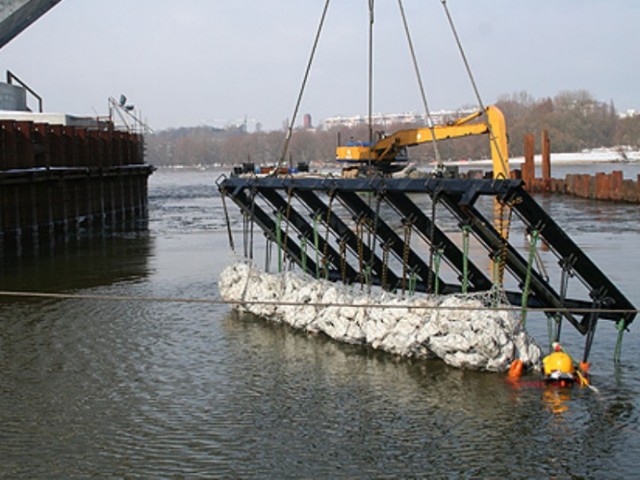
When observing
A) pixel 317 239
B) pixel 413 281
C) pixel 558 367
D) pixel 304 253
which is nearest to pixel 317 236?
pixel 317 239

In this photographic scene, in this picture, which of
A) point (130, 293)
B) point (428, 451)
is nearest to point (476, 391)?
point (428, 451)

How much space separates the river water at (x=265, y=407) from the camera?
10.8 metres

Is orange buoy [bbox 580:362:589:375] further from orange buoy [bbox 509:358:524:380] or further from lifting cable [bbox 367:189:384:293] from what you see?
lifting cable [bbox 367:189:384:293]


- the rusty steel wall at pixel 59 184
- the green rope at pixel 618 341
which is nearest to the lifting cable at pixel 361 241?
the green rope at pixel 618 341

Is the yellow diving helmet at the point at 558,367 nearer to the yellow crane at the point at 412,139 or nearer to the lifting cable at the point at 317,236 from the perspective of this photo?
the lifting cable at the point at 317,236

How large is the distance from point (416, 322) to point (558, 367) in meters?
2.48

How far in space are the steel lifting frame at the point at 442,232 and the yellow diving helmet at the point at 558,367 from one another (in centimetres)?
67

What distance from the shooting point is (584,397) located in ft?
42.8

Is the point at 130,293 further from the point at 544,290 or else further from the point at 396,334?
the point at 544,290

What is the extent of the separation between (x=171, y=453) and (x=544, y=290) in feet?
22.5

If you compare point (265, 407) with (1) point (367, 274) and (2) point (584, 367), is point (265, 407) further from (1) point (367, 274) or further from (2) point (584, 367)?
(1) point (367, 274)

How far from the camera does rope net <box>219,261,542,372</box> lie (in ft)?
45.6

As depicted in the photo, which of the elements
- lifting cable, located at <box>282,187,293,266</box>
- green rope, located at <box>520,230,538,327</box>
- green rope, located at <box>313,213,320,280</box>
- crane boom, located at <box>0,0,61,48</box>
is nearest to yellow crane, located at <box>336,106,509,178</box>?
crane boom, located at <box>0,0,61,48</box>

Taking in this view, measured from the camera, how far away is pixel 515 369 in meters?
13.8
